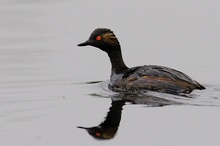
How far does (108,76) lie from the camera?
16281 mm

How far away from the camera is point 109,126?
12.6 metres

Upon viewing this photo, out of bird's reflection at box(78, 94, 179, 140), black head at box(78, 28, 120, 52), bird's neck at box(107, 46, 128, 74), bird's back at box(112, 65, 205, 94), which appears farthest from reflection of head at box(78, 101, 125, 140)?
black head at box(78, 28, 120, 52)

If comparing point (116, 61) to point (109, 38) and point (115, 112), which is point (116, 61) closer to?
point (109, 38)

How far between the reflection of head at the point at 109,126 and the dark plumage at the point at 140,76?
3.27 feet

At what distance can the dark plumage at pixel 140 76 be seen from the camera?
14328 millimetres

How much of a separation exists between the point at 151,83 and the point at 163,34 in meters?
5.28

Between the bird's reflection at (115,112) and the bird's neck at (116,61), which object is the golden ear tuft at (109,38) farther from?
the bird's reflection at (115,112)

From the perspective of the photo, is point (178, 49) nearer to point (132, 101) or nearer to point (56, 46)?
point (56, 46)

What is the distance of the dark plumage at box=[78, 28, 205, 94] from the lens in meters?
14.3

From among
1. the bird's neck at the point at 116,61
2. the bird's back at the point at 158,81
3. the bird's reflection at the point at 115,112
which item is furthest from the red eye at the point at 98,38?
the bird's reflection at the point at 115,112

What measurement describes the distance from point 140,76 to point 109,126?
2.32 m

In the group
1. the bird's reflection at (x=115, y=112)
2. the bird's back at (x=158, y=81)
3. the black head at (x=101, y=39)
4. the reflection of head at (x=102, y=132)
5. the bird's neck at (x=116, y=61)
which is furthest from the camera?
the bird's neck at (x=116, y=61)

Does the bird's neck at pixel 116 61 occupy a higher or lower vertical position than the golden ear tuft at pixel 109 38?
lower

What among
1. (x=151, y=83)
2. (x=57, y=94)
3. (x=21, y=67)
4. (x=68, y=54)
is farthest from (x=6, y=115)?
(x=68, y=54)
